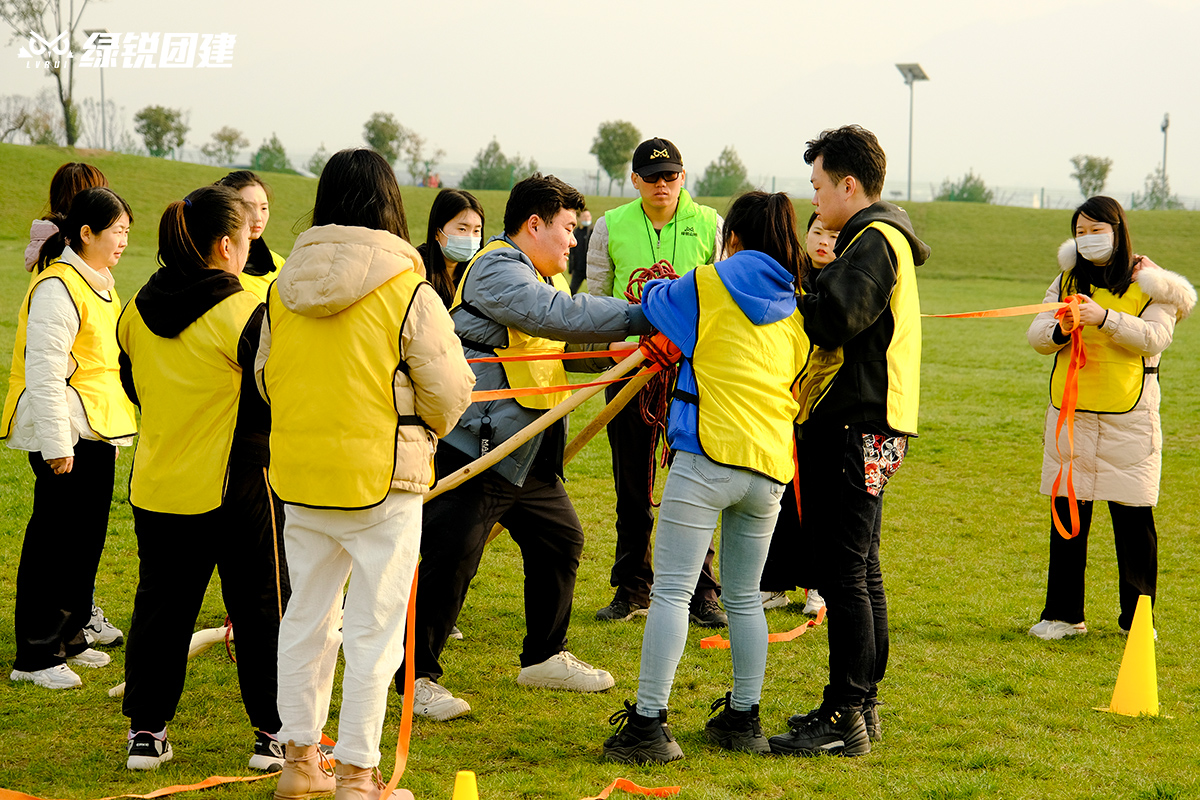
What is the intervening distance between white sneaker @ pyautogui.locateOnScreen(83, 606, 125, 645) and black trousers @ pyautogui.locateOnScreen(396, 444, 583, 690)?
168cm

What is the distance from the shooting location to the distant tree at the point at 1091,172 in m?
67.4

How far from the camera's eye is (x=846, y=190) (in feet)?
13.4

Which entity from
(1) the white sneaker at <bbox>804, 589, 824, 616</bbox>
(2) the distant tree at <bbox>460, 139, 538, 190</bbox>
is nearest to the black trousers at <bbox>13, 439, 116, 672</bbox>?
(1) the white sneaker at <bbox>804, 589, 824, 616</bbox>

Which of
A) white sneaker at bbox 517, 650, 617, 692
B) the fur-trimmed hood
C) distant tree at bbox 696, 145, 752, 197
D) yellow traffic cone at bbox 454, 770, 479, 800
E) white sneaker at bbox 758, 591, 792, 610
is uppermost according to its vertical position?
distant tree at bbox 696, 145, 752, 197

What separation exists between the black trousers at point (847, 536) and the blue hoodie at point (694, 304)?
2.00 feet

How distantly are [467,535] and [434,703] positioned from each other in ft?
2.32

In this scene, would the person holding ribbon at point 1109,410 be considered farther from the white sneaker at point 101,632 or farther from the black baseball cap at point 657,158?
the white sneaker at point 101,632

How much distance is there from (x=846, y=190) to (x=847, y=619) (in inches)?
65.3

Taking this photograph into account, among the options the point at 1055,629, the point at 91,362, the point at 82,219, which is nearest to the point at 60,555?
the point at 91,362

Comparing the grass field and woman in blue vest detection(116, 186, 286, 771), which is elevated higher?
woman in blue vest detection(116, 186, 286, 771)

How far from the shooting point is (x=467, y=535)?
14.3 feet

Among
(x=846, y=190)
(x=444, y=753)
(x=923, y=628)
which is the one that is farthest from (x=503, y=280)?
(x=923, y=628)

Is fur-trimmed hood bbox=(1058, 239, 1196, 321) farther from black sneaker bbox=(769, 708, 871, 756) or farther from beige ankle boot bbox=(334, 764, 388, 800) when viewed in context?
beige ankle boot bbox=(334, 764, 388, 800)

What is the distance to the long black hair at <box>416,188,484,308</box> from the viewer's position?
5.32m
